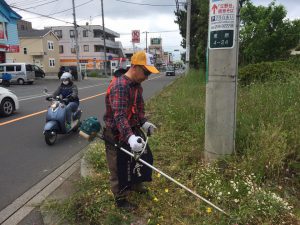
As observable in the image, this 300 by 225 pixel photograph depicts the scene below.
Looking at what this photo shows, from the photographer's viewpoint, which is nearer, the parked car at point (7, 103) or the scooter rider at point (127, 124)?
the scooter rider at point (127, 124)

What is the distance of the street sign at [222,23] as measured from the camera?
346cm

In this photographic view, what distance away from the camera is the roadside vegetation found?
298cm

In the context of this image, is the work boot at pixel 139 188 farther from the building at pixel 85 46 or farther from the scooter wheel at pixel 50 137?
the building at pixel 85 46

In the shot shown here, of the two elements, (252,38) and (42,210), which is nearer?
(42,210)

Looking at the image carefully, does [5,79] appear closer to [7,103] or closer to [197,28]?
[197,28]

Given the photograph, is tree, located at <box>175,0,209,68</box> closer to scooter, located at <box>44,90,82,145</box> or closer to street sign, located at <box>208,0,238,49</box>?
scooter, located at <box>44,90,82,145</box>

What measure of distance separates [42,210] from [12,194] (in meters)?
0.88

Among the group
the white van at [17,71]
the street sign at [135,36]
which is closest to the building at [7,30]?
the white van at [17,71]

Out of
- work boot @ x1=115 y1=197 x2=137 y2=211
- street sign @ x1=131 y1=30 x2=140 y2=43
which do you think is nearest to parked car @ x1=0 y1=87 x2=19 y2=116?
work boot @ x1=115 y1=197 x2=137 y2=211

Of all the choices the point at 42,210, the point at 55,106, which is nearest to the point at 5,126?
the point at 55,106

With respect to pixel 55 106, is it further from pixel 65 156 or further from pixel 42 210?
pixel 42 210

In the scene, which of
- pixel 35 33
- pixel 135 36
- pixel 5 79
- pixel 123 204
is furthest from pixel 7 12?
pixel 123 204

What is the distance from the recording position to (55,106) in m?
6.77

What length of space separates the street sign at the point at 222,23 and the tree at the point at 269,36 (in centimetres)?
1153
